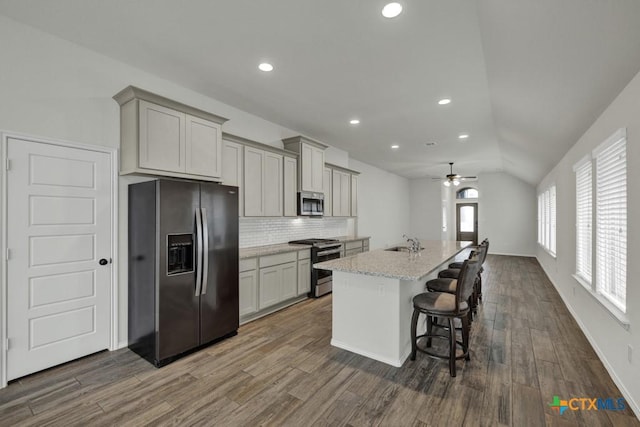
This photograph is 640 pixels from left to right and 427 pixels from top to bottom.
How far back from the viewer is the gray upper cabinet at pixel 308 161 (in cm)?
504

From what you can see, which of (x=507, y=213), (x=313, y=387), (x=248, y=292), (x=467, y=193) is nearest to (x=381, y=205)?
(x=507, y=213)

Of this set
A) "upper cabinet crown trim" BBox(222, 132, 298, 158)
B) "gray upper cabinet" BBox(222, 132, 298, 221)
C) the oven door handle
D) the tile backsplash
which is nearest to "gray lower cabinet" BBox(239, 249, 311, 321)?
the oven door handle

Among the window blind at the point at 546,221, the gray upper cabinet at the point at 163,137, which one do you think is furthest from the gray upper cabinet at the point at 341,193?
the window blind at the point at 546,221

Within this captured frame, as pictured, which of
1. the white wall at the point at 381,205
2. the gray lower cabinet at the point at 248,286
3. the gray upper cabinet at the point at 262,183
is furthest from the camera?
the white wall at the point at 381,205

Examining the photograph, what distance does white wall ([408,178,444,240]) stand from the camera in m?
11.6

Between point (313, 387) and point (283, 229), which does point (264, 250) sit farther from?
point (313, 387)

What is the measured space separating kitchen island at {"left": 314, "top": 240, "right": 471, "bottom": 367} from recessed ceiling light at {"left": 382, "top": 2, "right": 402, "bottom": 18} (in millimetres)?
2054

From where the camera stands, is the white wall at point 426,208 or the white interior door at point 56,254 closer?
the white interior door at point 56,254

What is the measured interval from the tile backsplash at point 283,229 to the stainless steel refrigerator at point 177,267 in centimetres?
114

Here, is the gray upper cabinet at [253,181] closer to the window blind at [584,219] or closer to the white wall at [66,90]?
the white wall at [66,90]

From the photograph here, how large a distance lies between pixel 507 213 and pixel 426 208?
2.73 metres

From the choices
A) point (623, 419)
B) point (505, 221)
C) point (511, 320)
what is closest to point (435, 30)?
point (623, 419)

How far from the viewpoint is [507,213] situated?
10.4m

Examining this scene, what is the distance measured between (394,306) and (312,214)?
9.14 feet
